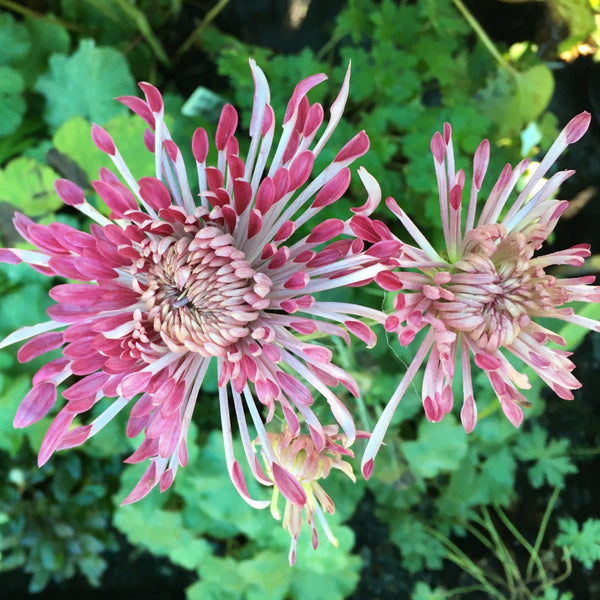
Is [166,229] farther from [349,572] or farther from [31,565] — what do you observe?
[31,565]

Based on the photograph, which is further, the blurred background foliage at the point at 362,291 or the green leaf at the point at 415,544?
the green leaf at the point at 415,544

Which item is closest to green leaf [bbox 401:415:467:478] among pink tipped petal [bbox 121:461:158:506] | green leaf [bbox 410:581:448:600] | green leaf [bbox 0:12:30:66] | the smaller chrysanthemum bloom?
green leaf [bbox 410:581:448:600]

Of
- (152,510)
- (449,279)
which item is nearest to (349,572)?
(152,510)

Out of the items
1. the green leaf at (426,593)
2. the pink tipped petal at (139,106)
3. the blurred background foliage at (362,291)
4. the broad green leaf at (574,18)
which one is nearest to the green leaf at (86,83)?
the blurred background foliage at (362,291)

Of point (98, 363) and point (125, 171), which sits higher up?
point (125, 171)

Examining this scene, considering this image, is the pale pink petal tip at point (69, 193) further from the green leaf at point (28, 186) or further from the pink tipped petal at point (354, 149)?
the green leaf at point (28, 186)

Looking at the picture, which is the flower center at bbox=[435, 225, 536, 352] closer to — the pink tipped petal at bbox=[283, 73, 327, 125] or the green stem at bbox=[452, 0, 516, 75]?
the pink tipped petal at bbox=[283, 73, 327, 125]
